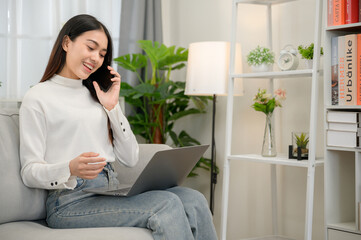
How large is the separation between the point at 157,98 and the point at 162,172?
1.52m

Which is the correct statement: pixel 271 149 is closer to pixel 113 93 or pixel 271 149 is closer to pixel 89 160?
pixel 113 93

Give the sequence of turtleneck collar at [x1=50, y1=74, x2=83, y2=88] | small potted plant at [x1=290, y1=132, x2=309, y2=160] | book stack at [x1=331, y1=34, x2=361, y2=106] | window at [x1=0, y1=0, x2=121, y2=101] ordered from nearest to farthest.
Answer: turtleneck collar at [x1=50, y1=74, x2=83, y2=88] → book stack at [x1=331, y1=34, x2=361, y2=106] → small potted plant at [x1=290, y1=132, x2=309, y2=160] → window at [x1=0, y1=0, x2=121, y2=101]

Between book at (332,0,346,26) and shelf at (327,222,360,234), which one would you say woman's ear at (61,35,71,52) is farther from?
shelf at (327,222,360,234)

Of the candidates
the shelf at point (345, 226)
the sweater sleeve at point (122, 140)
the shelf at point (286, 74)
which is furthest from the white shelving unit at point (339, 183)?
the sweater sleeve at point (122, 140)

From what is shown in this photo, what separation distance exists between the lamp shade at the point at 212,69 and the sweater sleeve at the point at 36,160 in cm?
126

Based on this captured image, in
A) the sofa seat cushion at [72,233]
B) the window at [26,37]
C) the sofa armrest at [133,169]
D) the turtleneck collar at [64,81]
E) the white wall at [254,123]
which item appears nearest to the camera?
the sofa seat cushion at [72,233]

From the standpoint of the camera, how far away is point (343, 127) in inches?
88.4

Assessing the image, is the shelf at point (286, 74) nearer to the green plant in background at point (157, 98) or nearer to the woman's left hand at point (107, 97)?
the green plant in background at point (157, 98)

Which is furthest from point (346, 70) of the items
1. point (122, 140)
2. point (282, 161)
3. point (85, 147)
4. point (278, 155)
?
point (85, 147)

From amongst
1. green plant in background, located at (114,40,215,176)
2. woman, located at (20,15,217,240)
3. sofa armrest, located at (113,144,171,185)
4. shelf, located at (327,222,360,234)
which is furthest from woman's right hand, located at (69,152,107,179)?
green plant in background, located at (114,40,215,176)

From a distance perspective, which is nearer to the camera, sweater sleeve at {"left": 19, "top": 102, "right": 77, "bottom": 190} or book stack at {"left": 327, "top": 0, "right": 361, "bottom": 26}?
sweater sleeve at {"left": 19, "top": 102, "right": 77, "bottom": 190}

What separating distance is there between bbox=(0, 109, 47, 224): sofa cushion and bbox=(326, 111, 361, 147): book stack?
1260 millimetres

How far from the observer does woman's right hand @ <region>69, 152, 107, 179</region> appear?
1.52 meters

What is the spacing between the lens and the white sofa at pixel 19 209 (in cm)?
151
